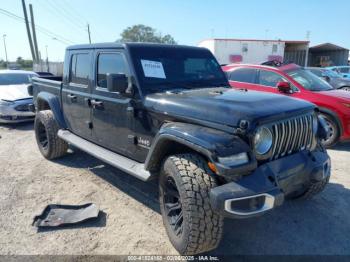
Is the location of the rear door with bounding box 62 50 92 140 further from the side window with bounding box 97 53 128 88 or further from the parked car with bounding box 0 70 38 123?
the parked car with bounding box 0 70 38 123

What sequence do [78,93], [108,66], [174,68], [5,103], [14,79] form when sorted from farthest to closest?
[14,79] → [5,103] → [78,93] → [108,66] → [174,68]

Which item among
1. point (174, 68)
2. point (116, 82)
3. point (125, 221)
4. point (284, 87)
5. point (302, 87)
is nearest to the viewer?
point (116, 82)

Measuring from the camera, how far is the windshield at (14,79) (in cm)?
951

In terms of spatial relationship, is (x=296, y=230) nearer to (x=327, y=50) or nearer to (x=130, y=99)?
(x=130, y=99)

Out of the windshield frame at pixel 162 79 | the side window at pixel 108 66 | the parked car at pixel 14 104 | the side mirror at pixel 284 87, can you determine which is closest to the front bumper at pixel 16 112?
the parked car at pixel 14 104

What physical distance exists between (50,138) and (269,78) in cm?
479

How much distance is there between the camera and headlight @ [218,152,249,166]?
93.2 inches

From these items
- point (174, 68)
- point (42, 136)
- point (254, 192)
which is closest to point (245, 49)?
point (42, 136)

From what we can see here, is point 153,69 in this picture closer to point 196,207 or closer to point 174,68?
point 174,68

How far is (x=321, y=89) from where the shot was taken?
6664 mm

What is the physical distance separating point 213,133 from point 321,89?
16.6 feet

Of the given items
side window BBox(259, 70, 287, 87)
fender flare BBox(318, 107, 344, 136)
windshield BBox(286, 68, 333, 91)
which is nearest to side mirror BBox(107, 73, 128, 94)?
side window BBox(259, 70, 287, 87)

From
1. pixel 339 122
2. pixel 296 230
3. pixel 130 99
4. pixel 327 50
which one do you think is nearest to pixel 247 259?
pixel 296 230

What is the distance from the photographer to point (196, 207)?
8.21ft
